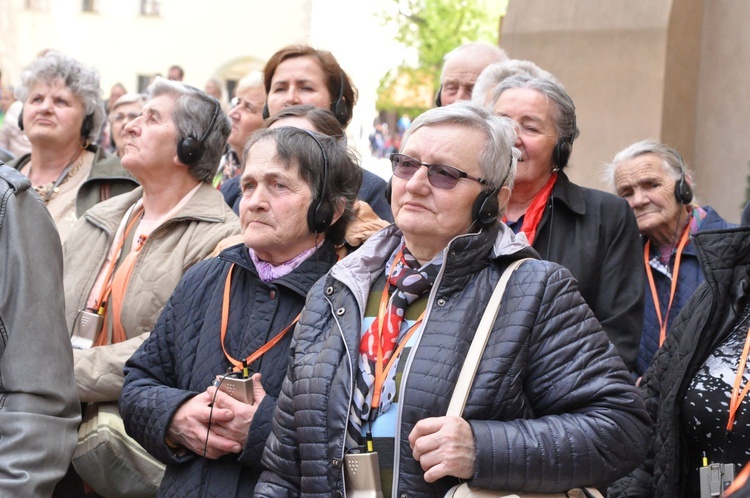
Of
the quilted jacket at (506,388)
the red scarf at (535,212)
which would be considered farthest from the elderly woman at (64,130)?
the quilted jacket at (506,388)

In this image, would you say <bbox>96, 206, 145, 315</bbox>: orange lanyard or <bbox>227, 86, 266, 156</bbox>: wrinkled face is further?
<bbox>227, 86, 266, 156</bbox>: wrinkled face

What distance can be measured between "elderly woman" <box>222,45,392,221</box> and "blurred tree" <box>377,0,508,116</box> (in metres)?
24.4

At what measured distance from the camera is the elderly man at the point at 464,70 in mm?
6125

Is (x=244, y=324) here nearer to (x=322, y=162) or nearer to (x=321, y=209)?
(x=321, y=209)

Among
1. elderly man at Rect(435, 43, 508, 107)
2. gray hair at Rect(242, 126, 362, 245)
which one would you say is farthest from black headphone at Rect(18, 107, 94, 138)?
gray hair at Rect(242, 126, 362, 245)

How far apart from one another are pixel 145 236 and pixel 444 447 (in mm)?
2439

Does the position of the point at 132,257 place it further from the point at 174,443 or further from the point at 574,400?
the point at 574,400

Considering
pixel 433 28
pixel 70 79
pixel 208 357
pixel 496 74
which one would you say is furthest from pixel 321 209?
pixel 433 28

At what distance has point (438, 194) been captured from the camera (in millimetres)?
3426

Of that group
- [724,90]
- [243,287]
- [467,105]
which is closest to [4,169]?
[243,287]

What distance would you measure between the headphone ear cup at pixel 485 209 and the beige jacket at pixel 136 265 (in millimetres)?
1751

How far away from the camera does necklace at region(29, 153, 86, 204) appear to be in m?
6.02

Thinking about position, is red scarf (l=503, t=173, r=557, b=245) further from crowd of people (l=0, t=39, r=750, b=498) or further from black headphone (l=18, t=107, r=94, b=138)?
black headphone (l=18, t=107, r=94, b=138)

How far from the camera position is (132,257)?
4.89m
